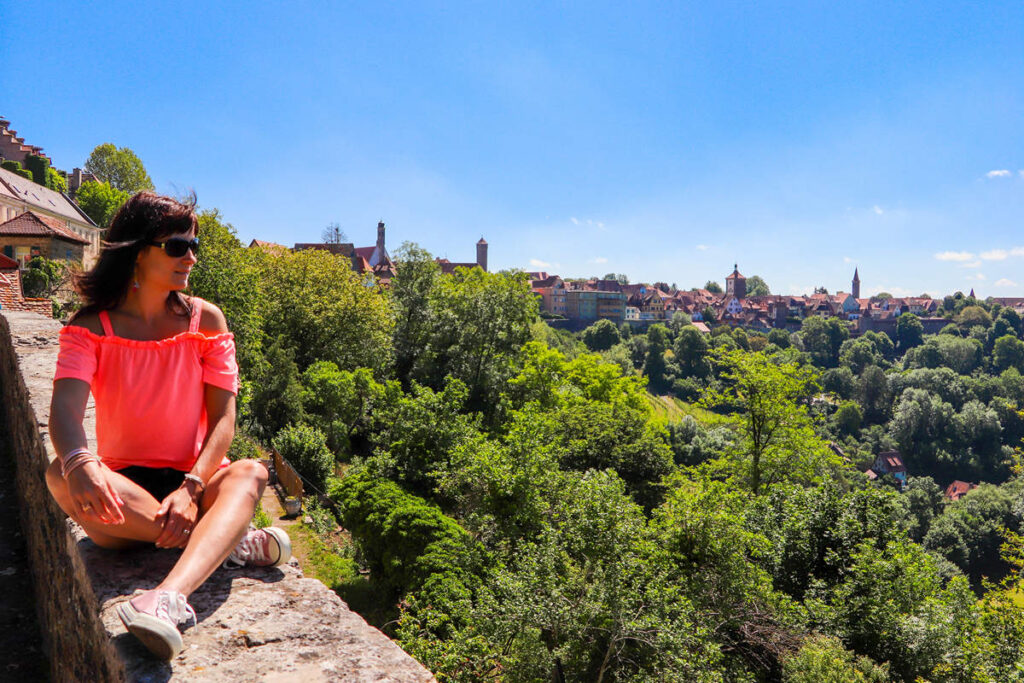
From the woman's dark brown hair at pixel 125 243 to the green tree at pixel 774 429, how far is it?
22764 mm

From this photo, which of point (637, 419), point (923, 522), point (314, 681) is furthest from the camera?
point (923, 522)

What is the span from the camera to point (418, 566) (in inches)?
511

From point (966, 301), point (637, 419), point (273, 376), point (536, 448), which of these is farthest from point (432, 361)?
point (966, 301)

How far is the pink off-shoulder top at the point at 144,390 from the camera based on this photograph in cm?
A: 266

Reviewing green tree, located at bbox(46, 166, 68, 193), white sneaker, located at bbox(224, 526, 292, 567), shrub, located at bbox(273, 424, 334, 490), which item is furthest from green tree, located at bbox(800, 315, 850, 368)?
white sneaker, located at bbox(224, 526, 292, 567)

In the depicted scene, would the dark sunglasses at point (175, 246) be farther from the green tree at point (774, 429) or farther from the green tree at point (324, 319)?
the green tree at point (324, 319)

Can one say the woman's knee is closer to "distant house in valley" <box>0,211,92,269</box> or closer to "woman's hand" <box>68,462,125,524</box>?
"woman's hand" <box>68,462,125,524</box>

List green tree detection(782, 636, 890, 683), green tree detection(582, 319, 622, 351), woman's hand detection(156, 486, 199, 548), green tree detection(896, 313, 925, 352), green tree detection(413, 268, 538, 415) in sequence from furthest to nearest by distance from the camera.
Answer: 1. green tree detection(896, 313, 925, 352)
2. green tree detection(582, 319, 622, 351)
3. green tree detection(413, 268, 538, 415)
4. green tree detection(782, 636, 890, 683)
5. woman's hand detection(156, 486, 199, 548)

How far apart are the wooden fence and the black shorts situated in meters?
16.0

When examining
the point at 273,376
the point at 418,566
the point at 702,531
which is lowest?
the point at 418,566

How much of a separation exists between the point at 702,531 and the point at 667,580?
1.43m

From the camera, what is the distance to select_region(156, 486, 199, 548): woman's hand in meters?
2.51

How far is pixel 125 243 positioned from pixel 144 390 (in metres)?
0.67

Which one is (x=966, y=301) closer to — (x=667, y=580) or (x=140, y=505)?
(x=667, y=580)
